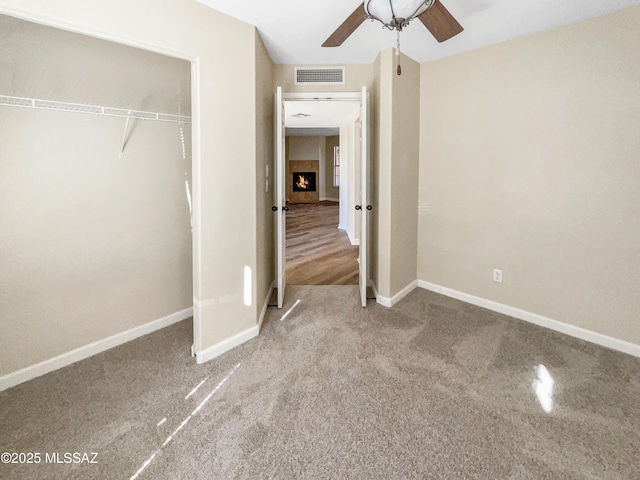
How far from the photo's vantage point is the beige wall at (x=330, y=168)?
1334 cm

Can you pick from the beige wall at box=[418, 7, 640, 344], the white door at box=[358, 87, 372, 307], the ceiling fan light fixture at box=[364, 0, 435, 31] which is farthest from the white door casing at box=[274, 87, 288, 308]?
the beige wall at box=[418, 7, 640, 344]

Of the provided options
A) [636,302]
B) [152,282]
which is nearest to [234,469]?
[152,282]

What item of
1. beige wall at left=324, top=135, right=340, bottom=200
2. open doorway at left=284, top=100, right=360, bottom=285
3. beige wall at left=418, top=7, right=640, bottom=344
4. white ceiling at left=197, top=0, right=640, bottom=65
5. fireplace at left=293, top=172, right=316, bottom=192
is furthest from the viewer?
fireplace at left=293, top=172, right=316, bottom=192

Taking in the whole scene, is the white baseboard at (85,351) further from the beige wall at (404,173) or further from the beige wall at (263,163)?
the beige wall at (404,173)

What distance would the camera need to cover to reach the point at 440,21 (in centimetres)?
203

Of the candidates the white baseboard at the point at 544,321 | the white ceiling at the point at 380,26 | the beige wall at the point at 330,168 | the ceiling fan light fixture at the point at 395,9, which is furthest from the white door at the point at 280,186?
the beige wall at the point at 330,168

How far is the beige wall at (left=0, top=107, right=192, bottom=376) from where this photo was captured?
1956 mm

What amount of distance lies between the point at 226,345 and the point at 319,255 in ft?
9.78

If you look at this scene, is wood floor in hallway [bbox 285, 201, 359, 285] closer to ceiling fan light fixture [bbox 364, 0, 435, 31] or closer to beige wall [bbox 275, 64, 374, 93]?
beige wall [bbox 275, 64, 374, 93]

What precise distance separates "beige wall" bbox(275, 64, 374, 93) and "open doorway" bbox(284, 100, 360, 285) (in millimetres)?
217

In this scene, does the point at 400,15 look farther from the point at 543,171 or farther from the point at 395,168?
the point at 543,171

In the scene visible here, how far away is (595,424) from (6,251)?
3422mm

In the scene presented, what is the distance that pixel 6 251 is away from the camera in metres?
1.93

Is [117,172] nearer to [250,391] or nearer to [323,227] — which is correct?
[250,391]
